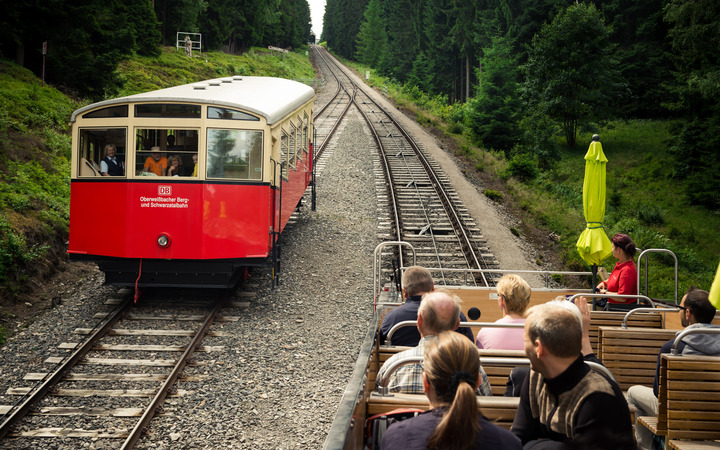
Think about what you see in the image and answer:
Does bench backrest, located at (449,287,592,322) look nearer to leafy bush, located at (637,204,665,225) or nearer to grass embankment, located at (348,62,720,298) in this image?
grass embankment, located at (348,62,720,298)

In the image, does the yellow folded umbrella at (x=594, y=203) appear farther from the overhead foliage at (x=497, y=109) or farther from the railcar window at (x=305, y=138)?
the overhead foliage at (x=497, y=109)

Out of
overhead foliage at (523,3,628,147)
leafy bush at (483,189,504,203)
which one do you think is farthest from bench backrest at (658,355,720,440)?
overhead foliage at (523,3,628,147)

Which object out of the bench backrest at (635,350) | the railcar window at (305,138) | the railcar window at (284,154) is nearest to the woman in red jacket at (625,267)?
the bench backrest at (635,350)

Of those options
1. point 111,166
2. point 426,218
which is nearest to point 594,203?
point 426,218

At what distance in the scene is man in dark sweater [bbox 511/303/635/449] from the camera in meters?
2.81

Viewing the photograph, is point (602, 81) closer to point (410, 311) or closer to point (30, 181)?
point (30, 181)

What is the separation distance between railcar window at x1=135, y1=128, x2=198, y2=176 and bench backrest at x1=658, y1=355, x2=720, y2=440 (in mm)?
7638

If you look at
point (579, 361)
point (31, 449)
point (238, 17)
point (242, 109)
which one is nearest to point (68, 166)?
point (242, 109)

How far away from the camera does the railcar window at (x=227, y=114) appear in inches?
373

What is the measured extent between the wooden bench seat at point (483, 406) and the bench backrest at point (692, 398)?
1.12 meters

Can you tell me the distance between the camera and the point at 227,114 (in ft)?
31.3

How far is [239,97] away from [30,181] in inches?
210

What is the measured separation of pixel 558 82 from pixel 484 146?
4.67m

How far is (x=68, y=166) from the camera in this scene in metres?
→ 14.2
